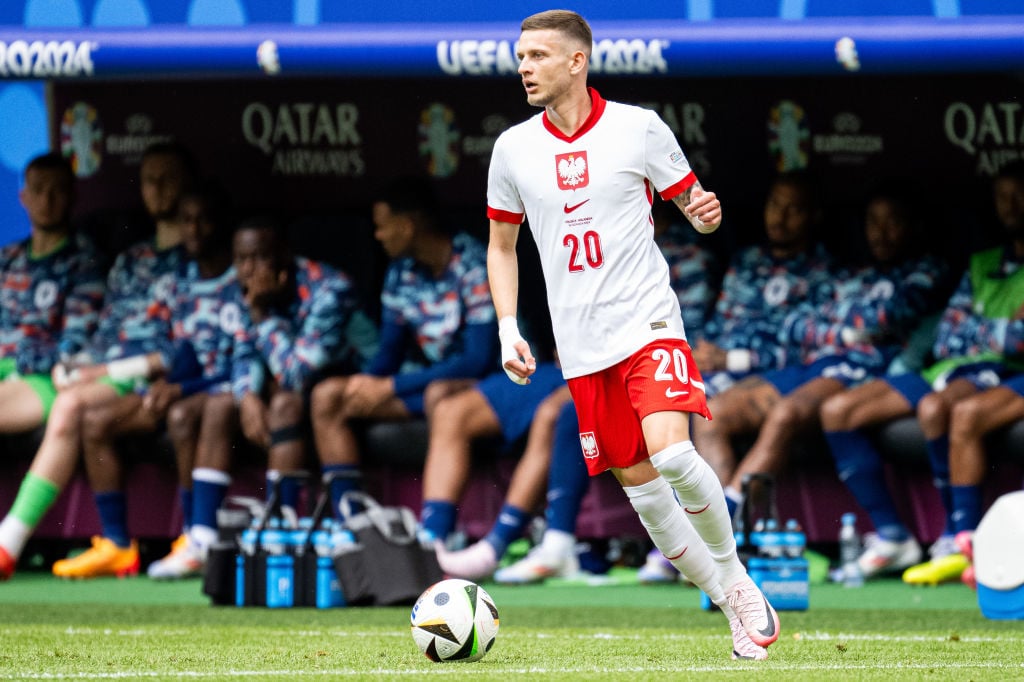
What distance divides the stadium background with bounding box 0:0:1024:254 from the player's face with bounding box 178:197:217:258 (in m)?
0.67

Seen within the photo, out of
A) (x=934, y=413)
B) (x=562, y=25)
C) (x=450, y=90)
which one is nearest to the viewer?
(x=562, y=25)

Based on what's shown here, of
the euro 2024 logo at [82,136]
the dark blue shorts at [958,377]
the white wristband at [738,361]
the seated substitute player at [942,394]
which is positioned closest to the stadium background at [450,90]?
the euro 2024 logo at [82,136]

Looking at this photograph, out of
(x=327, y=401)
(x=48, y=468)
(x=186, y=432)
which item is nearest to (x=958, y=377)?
(x=327, y=401)

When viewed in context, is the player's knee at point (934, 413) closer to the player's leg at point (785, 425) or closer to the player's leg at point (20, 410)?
the player's leg at point (785, 425)

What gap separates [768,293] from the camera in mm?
8945

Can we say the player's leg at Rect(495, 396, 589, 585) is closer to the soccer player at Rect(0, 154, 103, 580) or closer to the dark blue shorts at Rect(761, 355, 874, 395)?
the dark blue shorts at Rect(761, 355, 874, 395)

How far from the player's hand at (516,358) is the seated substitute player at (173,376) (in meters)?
4.03

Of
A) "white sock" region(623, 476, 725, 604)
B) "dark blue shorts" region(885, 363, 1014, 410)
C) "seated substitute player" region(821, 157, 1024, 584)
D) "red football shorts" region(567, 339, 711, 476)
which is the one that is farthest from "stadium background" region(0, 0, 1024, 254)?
"white sock" region(623, 476, 725, 604)

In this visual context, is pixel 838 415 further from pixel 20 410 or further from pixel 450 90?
pixel 20 410

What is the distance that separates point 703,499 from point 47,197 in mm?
5468

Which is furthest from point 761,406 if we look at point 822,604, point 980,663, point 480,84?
point 980,663

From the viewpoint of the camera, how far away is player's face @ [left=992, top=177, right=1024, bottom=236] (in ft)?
27.8

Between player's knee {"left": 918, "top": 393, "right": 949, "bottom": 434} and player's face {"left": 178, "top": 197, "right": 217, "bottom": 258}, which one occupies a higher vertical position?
player's face {"left": 178, "top": 197, "right": 217, "bottom": 258}

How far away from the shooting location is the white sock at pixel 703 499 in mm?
5148
